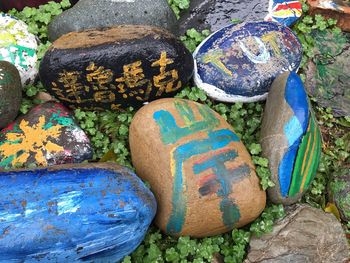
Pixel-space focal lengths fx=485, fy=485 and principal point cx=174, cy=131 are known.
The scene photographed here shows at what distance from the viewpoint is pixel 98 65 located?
2635mm

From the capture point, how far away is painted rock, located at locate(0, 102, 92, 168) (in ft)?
8.75

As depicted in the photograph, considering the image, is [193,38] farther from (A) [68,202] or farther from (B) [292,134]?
(A) [68,202]

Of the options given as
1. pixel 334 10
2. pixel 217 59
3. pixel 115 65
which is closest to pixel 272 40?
pixel 217 59

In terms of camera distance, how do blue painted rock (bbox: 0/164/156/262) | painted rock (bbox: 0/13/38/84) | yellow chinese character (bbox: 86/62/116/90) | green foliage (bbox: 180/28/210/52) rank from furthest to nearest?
green foliage (bbox: 180/28/210/52), painted rock (bbox: 0/13/38/84), yellow chinese character (bbox: 86/62/116/90), blue painted rock (bbox: 0/164/156/262)

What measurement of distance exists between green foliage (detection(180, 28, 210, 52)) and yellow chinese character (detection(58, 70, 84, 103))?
2.73 ft

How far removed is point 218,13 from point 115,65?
1.04 m

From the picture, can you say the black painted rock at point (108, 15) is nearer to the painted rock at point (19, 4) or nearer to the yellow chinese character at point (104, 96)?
the painted rock at point (19, 4)

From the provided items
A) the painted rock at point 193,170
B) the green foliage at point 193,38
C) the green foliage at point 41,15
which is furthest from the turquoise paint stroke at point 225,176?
the green foliage at point 41,15

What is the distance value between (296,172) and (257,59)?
0.76 meters

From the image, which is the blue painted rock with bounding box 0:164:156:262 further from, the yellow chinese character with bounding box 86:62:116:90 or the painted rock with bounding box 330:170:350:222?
the painted rock with bounding box 330:170:350:222

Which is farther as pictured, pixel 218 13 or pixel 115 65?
pixel 218 13

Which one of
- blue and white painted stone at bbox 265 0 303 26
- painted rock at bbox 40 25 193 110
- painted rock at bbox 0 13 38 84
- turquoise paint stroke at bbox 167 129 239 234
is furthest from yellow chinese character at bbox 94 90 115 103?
blue and white painted stone at bbox 265 0 303 26

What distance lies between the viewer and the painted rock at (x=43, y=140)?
267 cm

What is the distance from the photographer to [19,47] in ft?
9.75
